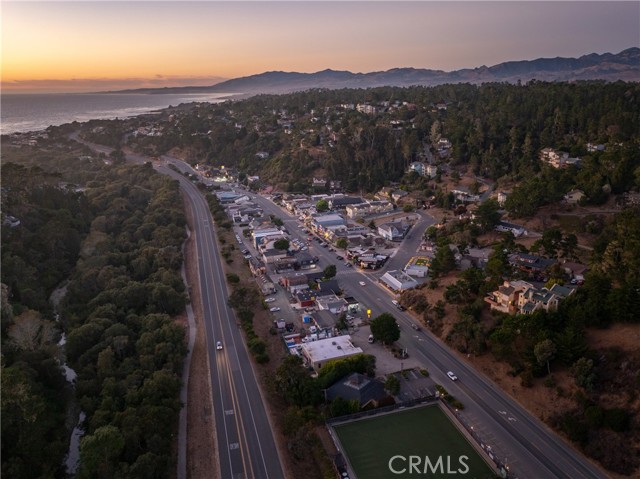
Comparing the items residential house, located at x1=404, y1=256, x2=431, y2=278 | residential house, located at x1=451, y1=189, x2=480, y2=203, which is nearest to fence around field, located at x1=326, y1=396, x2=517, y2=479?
residential house, located at x1=404, y1=256, x2=431, y2=278

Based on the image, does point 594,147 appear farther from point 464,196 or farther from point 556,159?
point 464,196

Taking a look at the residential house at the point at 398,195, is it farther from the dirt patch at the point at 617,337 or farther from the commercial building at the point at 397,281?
the dirt patch at the point at 617,337

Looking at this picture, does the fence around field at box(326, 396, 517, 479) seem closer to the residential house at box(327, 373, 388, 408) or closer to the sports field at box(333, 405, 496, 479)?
the sports field at box(333, 405, 496, 479)

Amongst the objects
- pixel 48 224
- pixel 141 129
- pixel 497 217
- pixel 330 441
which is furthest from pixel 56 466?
pixel 141 129

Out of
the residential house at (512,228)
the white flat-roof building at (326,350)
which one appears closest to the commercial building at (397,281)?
the white flat-roof building at (326,350)

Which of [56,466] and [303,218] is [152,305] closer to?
[56,466]

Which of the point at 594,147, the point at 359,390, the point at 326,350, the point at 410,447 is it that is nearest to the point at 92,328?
the point at 326,350
